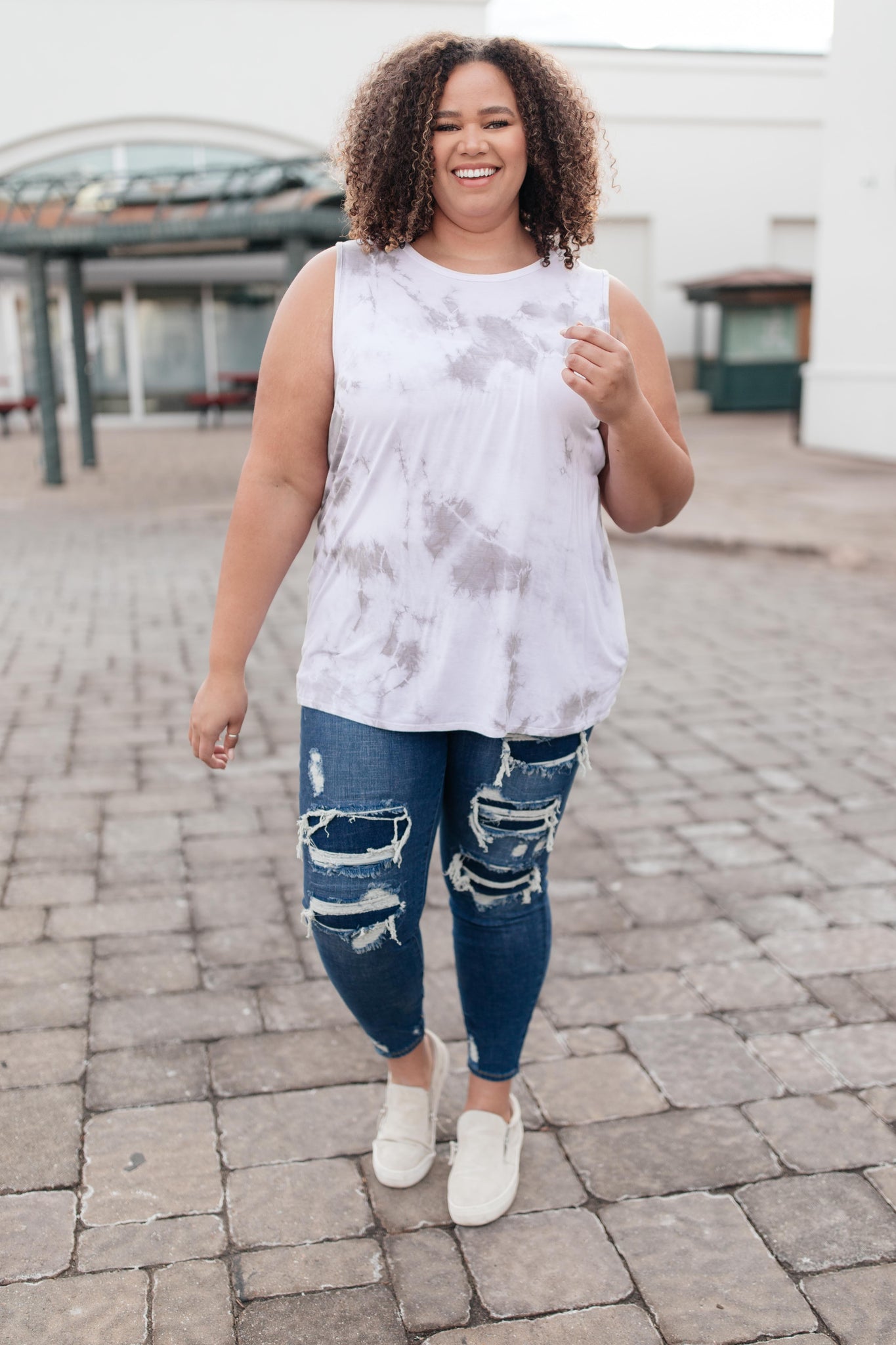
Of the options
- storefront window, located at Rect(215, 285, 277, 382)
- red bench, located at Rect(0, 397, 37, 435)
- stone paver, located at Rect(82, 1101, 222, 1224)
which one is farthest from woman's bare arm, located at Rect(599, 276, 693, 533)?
storefront window, located at Rect(215, 285, 277, 382)

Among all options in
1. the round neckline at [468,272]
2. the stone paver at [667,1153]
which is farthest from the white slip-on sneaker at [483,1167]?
the round neckline at [468,272]

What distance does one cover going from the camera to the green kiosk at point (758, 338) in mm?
23000

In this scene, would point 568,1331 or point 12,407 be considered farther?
point 12,407

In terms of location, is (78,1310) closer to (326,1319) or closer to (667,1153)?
(326,1319)

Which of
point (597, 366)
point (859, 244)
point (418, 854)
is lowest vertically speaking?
point (418, 854)

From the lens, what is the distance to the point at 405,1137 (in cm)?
230

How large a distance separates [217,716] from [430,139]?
3.16 feet

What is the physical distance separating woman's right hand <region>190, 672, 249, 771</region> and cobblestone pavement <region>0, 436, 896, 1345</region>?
0.82 m

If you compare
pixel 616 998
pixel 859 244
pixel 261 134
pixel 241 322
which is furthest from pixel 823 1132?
pixel 241 322

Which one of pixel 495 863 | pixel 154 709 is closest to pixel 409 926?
pixel 495 863

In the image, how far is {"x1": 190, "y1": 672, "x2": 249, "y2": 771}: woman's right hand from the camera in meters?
2.06

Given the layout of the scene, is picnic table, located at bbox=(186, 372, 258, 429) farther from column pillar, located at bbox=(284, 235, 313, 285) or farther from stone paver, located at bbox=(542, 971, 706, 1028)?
stone paver, located at bbox=(542, 971, 706, 1028)

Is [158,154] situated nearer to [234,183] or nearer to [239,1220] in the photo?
[234,183]

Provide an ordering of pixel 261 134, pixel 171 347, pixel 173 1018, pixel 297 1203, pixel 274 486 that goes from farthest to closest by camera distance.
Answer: pixel 171 347 < pixel 261 134 < pixel 173 1018 < pixel 297 1203 < pixel 274 486
